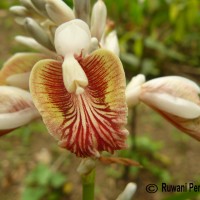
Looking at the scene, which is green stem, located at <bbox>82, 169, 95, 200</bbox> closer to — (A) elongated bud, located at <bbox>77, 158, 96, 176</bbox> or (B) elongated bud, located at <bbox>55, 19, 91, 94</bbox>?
(A) elongated bud, located at <bbox>77, 158, 96, 176</bbox>

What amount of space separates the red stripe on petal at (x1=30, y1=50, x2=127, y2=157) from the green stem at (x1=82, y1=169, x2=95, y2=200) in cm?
24

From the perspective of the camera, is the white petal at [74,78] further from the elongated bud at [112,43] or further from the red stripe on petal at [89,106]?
the elongated bud at [112,43]

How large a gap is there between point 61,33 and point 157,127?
8.50 feet

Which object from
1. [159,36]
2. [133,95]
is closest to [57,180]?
[159,36]

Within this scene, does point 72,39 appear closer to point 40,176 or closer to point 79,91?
point 79,91

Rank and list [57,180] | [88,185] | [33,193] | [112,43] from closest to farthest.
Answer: [88,185]
[112,43]
[33,193]
[57,180]

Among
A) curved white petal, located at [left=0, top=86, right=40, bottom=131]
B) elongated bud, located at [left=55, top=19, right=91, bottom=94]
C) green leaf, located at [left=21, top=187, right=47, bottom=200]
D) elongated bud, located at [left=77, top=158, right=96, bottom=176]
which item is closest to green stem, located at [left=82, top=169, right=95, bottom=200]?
elongated bud, located at [left=77, top=158, right=96, bottom=176]

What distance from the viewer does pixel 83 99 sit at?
3.14 ft

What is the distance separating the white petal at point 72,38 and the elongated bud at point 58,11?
0.05m

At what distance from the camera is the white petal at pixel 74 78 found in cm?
93

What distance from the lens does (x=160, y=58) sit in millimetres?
4133

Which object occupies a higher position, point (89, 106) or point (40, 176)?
point (89, 106)

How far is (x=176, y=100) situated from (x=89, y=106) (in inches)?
9.1

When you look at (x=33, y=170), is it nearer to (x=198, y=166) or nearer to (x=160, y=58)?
(x=198, y=166)
